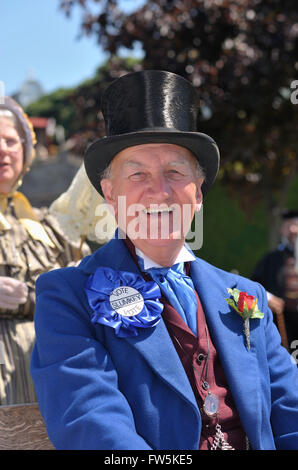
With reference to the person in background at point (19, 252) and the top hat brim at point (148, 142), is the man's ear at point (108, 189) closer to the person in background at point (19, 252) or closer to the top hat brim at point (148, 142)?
the top hat brim at point (148, 142)

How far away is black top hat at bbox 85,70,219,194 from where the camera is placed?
189 centimetres

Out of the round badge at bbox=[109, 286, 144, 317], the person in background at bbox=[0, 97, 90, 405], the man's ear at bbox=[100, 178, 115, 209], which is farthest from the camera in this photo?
the person in background at bbox=[0, 97, 90, 405]

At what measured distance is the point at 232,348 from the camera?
6.10ft

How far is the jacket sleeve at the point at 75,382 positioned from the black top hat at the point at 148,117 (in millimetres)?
500

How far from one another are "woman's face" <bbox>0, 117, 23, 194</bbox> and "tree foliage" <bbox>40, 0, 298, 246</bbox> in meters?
3.94

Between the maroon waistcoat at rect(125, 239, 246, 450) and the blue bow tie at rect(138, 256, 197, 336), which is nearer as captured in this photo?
the maroon waistcoat at rect(125, 239, 246, 450)

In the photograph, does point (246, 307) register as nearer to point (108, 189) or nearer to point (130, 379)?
point (130, 379)

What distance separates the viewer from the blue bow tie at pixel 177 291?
190 centimetres

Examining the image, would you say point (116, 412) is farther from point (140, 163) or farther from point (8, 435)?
point (140, 163)

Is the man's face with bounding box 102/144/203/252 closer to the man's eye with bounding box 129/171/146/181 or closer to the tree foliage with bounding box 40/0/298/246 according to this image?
the man's eye with bounding box 129/171/146/181

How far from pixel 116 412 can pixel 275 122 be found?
658 centimetres

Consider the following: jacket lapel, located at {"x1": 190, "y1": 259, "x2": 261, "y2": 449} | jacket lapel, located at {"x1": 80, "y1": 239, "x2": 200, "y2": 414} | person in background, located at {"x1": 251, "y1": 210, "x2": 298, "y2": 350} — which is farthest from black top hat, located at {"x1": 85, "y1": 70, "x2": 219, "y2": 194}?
person in background, located at {"x1": 251, "y1": 210, "x2": 298, "y2": 350}

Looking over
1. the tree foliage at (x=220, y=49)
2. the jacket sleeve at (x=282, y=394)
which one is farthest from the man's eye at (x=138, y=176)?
the tree foliage at (x=220, y=49)

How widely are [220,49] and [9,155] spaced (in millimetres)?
4580
